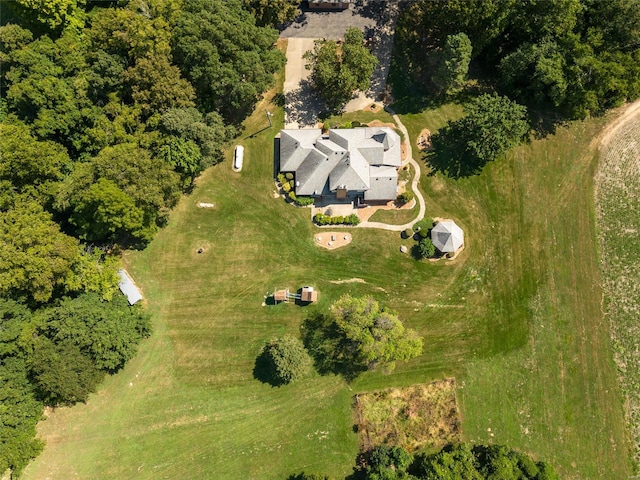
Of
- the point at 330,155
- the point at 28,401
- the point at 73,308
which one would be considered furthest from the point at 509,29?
the point at 28,401

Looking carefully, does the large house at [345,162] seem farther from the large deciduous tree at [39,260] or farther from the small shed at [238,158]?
the large deciduous tree at [39,260]

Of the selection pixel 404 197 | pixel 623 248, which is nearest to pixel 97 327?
pixel 404 197

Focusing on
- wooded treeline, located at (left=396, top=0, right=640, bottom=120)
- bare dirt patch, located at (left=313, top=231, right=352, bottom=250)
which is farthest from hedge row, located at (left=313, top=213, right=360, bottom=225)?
wooded treeline, located at (left=396, top=0, right=640, bottom=120)

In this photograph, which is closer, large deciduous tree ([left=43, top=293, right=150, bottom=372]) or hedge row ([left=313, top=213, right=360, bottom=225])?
large deciduous tree ([left=43, top=293, right=150, bottom=372])

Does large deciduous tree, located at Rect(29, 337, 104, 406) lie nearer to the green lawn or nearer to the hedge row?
the hedge row

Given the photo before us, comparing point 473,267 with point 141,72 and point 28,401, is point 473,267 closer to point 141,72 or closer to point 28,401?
point 141,72

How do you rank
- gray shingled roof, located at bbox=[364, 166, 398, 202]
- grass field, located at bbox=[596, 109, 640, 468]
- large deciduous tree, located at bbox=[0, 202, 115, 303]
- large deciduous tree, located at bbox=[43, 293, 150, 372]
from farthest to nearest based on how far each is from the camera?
1. gray shingled roof, located at bbox=[364, 166, 398, 202]
2. grass field, located at bbox=[596, 109, 640, 468]
3. large deciduous tree, located at bbox=[43, 293, 150, 372]
4. large deciduous tree, located at bbox=[0, 202, 115, 303]

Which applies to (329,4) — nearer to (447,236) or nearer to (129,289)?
(447,236)
